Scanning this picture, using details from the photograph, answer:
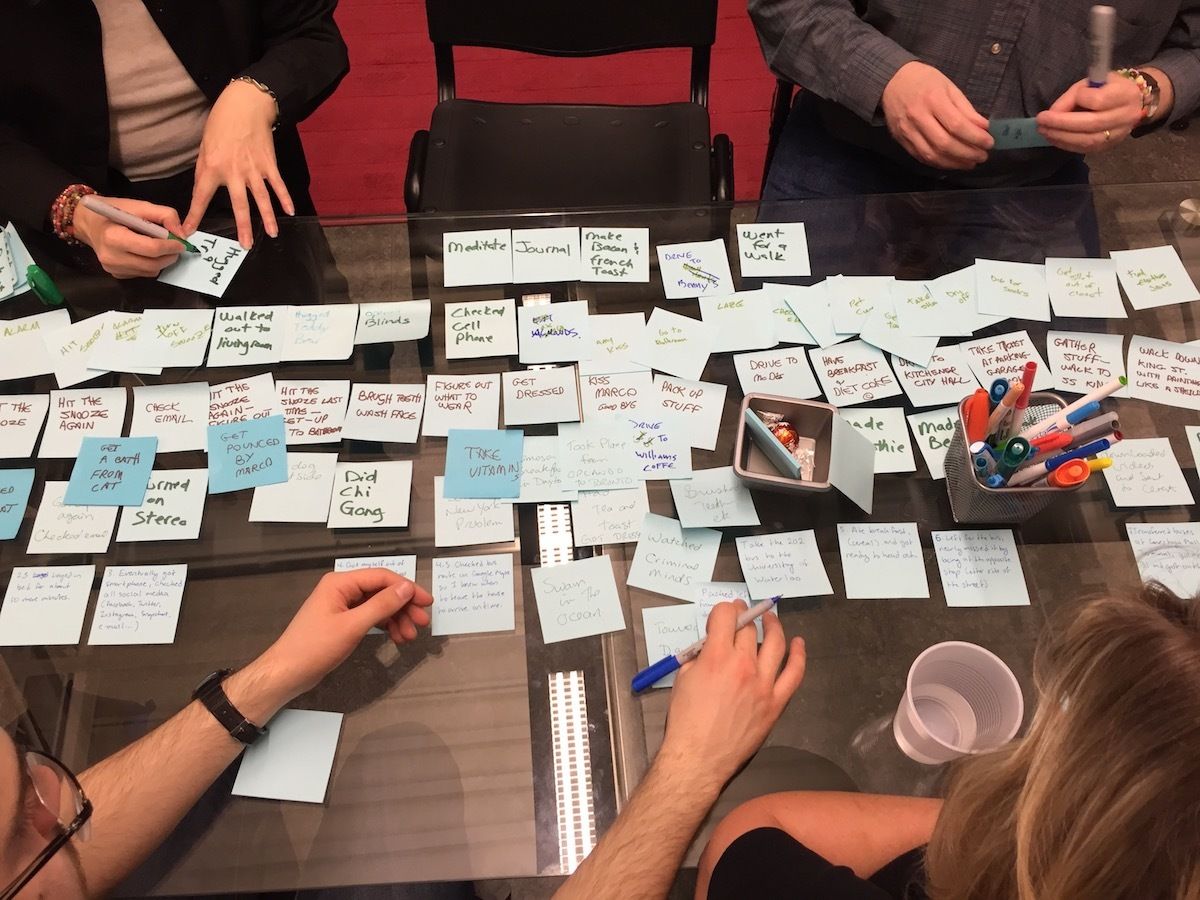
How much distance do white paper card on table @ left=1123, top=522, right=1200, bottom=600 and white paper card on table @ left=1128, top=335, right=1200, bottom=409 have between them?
0.19 metres

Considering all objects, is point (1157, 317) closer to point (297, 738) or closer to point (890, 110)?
point (890, 110)

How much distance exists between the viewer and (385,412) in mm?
1038

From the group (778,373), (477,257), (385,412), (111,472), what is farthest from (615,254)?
(111,472)

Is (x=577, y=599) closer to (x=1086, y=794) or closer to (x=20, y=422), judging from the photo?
(x=1086, y=794)

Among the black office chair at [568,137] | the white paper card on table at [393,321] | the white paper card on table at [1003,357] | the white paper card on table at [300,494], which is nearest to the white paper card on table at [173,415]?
the white paper card on table at [300,494]

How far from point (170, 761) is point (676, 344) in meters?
0.78

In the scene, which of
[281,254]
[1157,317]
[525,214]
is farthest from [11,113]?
[1157,317]

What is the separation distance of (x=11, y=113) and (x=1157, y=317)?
5.75 ft

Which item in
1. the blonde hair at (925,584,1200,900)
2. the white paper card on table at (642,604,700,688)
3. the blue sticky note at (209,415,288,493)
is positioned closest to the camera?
the blonde hair at (925,584,1200,900)

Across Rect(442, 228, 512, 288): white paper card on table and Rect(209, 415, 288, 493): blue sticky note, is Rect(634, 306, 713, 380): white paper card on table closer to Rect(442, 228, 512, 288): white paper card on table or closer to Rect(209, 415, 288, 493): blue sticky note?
Rect(442, 228, 512, 288): white paper card on table

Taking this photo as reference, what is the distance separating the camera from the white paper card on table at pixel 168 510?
96 cm

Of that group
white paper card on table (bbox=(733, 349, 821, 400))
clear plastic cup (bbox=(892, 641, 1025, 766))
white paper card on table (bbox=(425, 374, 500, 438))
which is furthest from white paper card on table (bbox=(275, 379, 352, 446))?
clear plastic cup (bbox=(892, 641, 1025, 766))

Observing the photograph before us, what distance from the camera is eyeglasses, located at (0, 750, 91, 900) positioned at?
667mm

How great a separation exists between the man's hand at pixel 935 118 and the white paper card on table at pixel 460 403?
723 millimetres
